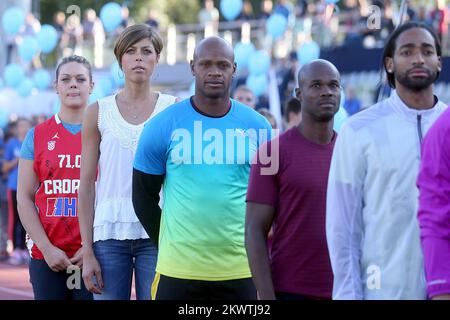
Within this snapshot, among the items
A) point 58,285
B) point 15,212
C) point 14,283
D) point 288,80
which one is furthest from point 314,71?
point 288,80

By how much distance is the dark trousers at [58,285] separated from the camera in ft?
23.3

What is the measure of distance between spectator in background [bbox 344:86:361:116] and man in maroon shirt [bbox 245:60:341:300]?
512 inches

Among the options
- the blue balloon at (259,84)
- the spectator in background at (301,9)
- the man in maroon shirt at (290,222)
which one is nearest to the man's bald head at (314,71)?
the man in maroon shirt at (290,222)

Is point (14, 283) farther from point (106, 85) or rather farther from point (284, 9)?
point (284, 9)

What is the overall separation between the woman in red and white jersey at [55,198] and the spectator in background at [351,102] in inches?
443

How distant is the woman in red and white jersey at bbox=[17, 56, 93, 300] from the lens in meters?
7.13

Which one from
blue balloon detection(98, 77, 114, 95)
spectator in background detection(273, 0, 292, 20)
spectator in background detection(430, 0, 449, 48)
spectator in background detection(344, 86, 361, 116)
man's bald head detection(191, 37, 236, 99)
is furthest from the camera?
spectator in background detection(273, 0, 292, 20)

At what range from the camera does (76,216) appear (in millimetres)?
7277

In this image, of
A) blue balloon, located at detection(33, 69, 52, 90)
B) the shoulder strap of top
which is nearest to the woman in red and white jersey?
the shoulder strap of top

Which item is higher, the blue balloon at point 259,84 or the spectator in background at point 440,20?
the spectator in background at point 440,20

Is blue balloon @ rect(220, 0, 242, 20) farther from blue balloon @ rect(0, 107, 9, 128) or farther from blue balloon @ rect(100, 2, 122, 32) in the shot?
blue balloon @ rect(0, 107, 9, 128)

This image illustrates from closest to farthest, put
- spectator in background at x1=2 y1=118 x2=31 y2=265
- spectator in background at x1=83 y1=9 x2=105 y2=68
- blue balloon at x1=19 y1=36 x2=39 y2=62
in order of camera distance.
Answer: spectator in background at x1=2 y1=118 x2=31 y2=265 < blue balloon at x1=19 y1=36 x2=39 y2=62 < spectator in background at x1=83 y1=9 x2=105 y2=68

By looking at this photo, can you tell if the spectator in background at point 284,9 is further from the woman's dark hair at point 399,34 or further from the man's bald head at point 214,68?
the woman's dark hair at point 399,34

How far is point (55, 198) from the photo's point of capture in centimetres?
730
